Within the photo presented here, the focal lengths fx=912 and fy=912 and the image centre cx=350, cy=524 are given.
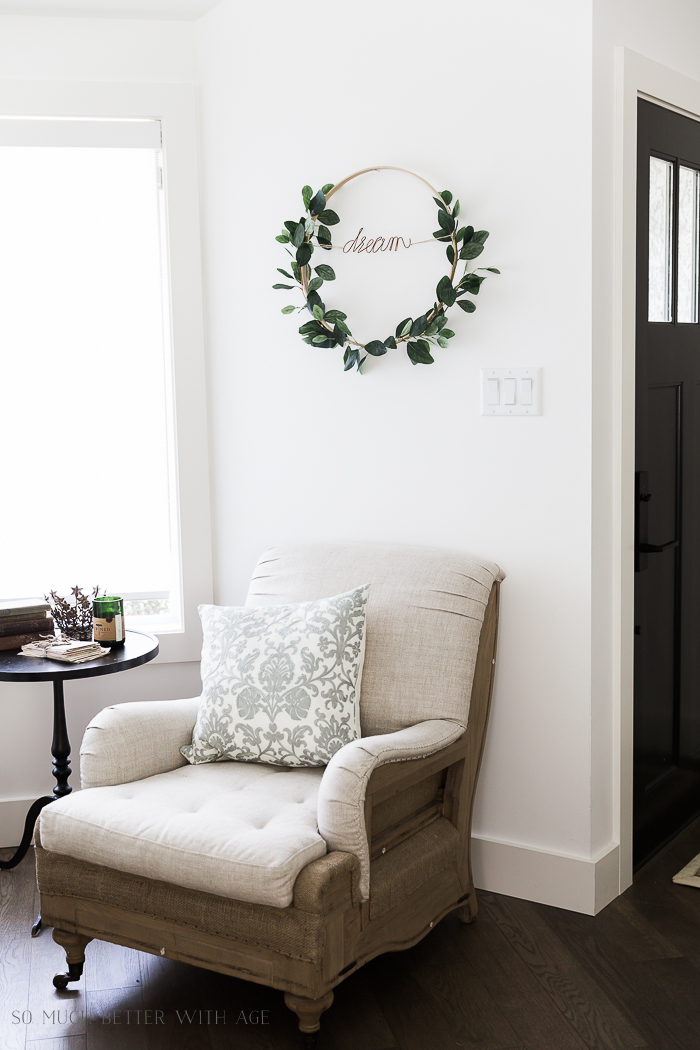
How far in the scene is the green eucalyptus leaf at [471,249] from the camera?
227 centimetres

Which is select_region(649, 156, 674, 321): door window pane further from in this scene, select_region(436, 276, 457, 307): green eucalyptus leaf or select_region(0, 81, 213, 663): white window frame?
select_region(0, 81, 213, 663): white window frame

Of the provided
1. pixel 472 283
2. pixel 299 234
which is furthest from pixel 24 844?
pixel 472 283

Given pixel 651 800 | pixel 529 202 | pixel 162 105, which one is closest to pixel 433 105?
pixel 529 202

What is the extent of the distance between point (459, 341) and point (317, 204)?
539mm

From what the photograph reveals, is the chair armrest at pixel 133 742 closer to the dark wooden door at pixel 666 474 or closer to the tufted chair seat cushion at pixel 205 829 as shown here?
the tufted chair seat cushion at pixel 205 829

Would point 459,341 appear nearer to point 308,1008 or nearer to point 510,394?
point 510,394

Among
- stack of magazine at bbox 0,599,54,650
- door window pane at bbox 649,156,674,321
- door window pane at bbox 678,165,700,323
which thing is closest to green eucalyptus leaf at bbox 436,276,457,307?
door window pane at bbox 649,156,674,321

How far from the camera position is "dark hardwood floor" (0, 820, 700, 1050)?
1833mm

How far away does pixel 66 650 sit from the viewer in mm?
2365

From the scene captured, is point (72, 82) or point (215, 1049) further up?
point (72, 82)

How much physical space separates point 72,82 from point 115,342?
0.75 meters

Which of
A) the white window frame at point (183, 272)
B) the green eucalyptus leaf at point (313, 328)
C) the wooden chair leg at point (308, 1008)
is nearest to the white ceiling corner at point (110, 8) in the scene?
the white window frame at point (183, 272)

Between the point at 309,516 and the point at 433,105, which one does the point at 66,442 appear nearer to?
the point at 309,516

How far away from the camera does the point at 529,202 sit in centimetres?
226
